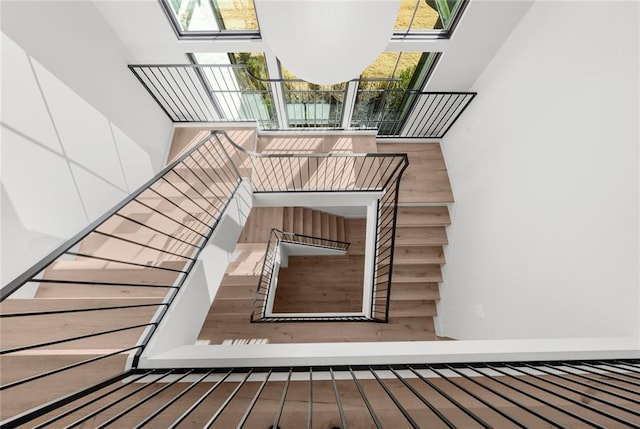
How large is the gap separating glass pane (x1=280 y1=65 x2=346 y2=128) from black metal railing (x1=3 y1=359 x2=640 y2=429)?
3.50m

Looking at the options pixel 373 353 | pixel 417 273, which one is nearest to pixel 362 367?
pixel 373 353

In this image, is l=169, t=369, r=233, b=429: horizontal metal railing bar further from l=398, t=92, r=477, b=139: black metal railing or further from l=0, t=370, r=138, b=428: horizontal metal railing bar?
l=398, t=92, r=477, b=139: black metal railing

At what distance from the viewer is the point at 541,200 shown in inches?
87.6

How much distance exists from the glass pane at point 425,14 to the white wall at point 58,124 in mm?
3397

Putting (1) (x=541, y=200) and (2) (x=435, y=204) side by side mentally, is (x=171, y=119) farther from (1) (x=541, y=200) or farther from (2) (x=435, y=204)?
(1) (x=541, y=200)

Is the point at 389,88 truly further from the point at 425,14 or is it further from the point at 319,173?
the point at 319,173

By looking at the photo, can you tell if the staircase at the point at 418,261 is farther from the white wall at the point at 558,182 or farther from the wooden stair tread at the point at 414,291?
the white wall at the point at 558,182

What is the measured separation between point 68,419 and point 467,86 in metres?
4.64

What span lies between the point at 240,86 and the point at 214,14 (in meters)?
0.99

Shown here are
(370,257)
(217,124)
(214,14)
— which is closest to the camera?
(214,14)

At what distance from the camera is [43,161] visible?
228cm

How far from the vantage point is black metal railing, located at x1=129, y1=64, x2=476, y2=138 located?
3592 mm

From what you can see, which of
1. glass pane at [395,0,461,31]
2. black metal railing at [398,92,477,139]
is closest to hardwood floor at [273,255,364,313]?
black metal railing at [398,92,477,139]

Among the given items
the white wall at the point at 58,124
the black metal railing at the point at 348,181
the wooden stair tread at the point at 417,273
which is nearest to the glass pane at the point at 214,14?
the white wall at the point at 58,124
